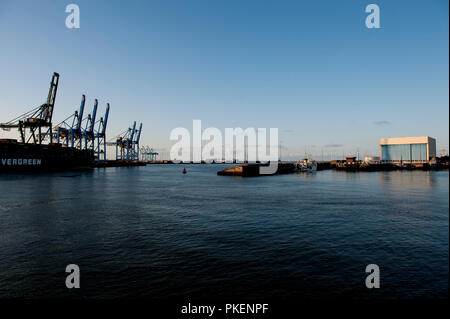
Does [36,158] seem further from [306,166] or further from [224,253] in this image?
[224,253]

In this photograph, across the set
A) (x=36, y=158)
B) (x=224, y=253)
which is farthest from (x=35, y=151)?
(x=224, y=253)

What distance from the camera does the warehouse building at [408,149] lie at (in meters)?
184

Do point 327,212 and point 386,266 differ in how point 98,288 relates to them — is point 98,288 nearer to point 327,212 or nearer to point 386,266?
point 386,266

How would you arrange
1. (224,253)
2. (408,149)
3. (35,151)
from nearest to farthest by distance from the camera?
1. (224,253)
2. (35,151)
3. (408,149)

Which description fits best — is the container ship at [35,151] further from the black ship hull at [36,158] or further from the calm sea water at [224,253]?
the calm sea water at [224,253]

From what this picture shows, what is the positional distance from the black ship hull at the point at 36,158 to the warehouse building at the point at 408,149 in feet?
685

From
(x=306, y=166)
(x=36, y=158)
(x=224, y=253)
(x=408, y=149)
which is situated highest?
(x=408, y=149)

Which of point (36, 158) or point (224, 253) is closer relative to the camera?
point (224, 253)

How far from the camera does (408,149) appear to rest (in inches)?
7416

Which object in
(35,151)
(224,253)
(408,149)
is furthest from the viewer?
(408,149)

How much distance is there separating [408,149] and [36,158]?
752 ft

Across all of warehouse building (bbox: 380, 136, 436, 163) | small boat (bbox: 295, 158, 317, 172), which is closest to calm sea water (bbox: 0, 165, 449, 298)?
small boat (bbox: 295, 158, 317, 172)

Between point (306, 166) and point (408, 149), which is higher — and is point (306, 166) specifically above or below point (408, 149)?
below
